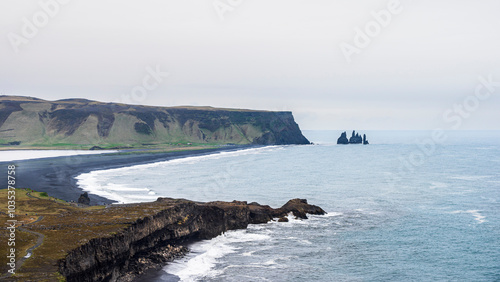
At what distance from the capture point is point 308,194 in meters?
87.7

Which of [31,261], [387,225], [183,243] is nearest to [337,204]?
[387,225]

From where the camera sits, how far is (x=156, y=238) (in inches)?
1748

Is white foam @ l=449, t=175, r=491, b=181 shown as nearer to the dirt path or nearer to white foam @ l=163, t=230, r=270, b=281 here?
white foam @ l=163, t=230, r=270, b=281

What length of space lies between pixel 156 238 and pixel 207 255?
5466 millimetres

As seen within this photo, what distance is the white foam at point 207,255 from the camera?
39.8 metres

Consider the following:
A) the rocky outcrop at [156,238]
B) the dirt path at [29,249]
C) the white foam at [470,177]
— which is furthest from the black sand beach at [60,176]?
the white foam at [470,177]

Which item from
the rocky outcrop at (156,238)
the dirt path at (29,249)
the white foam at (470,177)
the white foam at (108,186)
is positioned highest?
the white foam at (470,177)

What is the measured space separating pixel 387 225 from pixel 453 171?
8518cm

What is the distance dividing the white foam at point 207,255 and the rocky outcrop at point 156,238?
1.23 meters

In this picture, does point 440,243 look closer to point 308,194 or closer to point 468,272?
point 468,272

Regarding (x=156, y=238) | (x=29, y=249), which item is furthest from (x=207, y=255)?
(x=29, y=249)

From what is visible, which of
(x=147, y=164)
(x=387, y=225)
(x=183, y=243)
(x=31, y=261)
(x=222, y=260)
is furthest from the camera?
(x=147, y=164)

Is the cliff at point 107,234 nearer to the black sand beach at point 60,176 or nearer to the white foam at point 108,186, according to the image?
the black sand beach at point 60,176

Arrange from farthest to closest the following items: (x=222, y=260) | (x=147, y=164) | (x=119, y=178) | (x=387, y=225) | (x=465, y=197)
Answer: (x=147, y=164) → (x=119, y=178) → (x=465, y=197) → (x=387, y=225) → (x=222, y=260)
